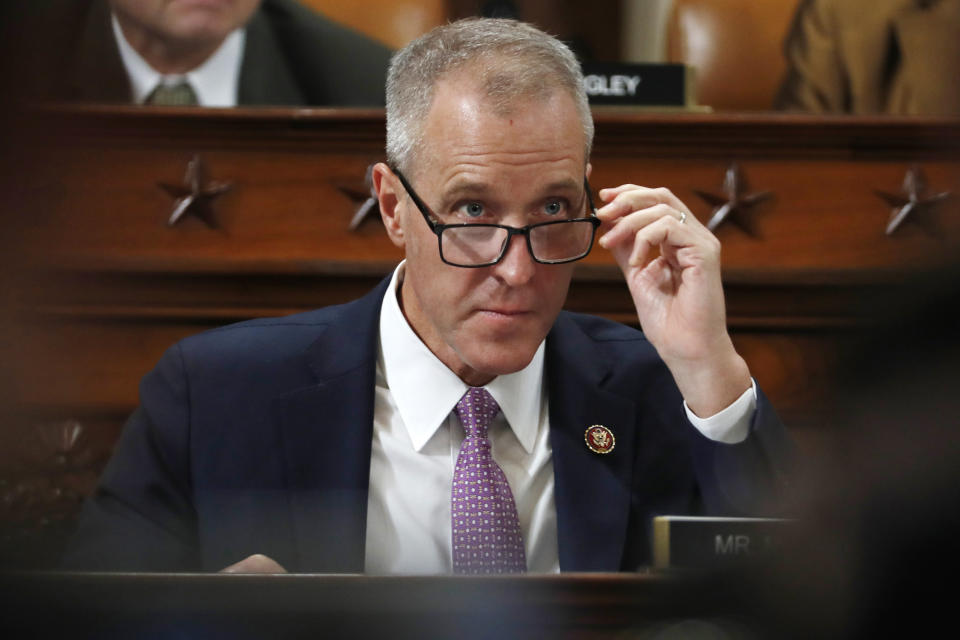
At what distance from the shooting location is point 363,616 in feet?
2.29

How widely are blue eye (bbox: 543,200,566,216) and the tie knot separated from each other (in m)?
0.26

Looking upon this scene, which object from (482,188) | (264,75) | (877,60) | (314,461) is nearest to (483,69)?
(482,188)

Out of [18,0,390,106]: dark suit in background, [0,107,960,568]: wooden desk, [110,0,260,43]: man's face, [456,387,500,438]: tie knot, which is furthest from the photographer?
[110,0,260,43]: man's face

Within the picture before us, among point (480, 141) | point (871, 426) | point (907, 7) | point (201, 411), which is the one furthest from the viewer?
point (907, 7)

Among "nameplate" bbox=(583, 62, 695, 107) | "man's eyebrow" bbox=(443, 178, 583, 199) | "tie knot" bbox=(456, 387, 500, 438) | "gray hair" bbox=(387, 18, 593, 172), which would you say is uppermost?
"nameplate" bbox=(583, 62, 695, 107)

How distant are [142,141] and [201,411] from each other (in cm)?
73

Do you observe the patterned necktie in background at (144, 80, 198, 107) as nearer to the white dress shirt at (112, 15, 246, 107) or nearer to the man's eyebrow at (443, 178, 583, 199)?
the white dress shirt at (112, 15, 246, 107)

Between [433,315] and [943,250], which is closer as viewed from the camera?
[943,250]

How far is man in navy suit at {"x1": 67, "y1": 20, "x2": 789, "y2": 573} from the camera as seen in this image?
1363mm

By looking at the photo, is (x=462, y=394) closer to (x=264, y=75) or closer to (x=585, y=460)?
(x=585, y=460)

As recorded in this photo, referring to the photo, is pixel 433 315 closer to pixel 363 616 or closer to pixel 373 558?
pixel 373 558

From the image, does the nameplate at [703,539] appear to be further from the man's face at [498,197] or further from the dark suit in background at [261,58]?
the dark suit in background at [261,58]

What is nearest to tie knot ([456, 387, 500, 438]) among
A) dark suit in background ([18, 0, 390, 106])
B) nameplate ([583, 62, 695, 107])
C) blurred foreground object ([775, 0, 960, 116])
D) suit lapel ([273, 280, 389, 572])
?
suit lapel ([273, 280, 389, 572])

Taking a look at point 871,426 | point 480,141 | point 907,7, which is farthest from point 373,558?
point 907,7
